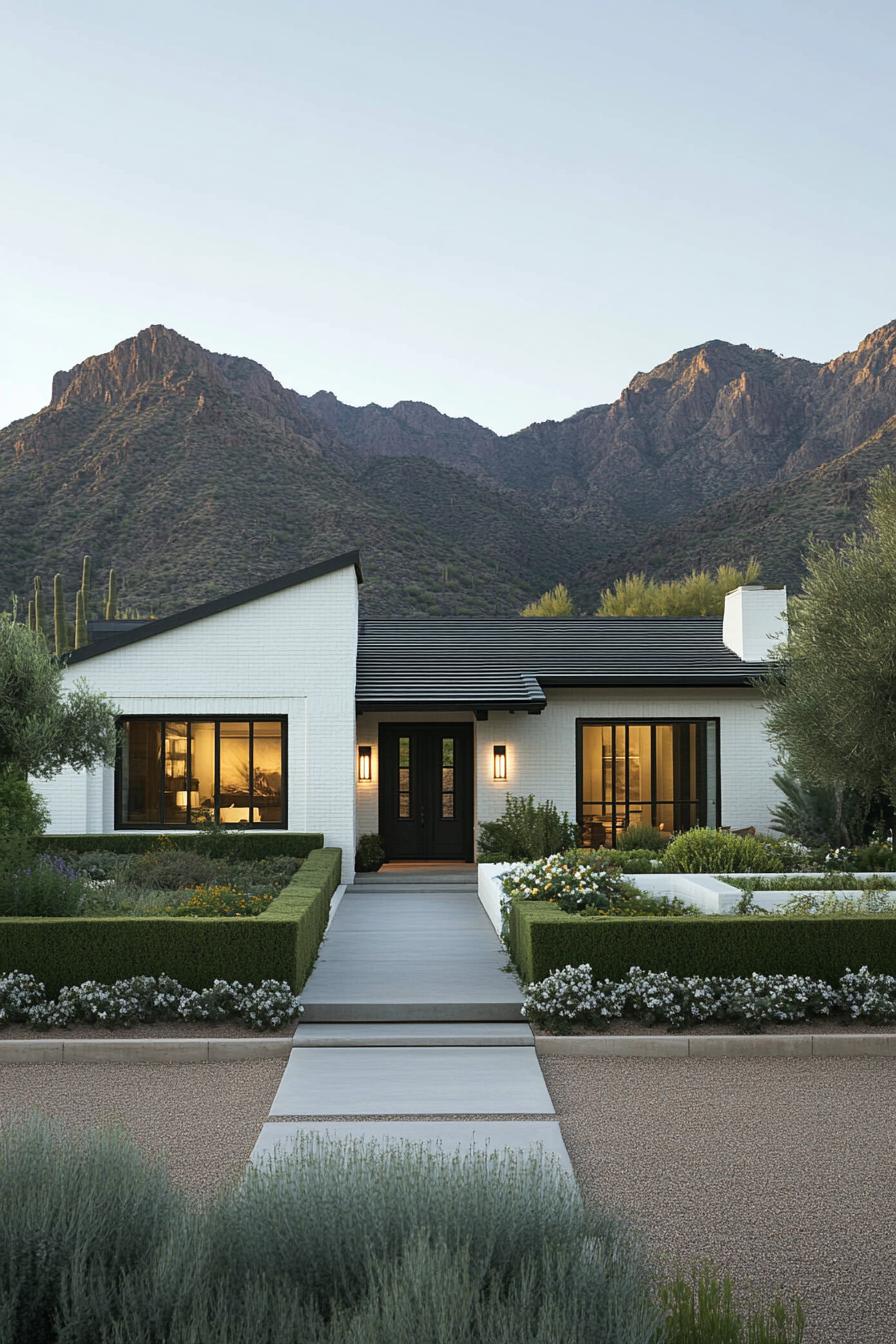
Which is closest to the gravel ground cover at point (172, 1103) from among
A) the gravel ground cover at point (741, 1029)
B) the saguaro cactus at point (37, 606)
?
the gravel ground cover at point (741, 1029)

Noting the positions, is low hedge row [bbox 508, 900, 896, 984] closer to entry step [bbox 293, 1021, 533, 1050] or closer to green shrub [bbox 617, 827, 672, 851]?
entry step [bbox 293, 1021, 533, 1050]

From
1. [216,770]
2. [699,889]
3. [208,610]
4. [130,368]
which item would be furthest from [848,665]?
[130,368]

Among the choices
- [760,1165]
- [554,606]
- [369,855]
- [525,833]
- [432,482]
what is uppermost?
[432,482]

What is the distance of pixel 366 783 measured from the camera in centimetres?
1934

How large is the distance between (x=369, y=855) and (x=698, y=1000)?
10.3m

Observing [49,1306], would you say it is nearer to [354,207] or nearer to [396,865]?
[396,865]

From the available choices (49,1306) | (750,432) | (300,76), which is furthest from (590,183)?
(750,432)

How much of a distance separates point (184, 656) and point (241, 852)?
334 cm

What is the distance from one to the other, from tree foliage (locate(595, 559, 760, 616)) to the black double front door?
22187 mm

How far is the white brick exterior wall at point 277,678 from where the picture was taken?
57.7ft

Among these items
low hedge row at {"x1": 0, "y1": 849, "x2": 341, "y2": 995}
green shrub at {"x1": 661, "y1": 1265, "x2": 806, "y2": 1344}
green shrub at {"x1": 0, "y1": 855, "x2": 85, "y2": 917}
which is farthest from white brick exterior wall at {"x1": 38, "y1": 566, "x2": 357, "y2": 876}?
green shrub at {"x1": 661, "y1": 1265, "x2": 806, "y2": 1344}

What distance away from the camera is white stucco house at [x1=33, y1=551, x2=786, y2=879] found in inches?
695

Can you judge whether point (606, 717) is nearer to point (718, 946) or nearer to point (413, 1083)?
point (718, 946)

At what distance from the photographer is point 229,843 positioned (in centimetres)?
1670
